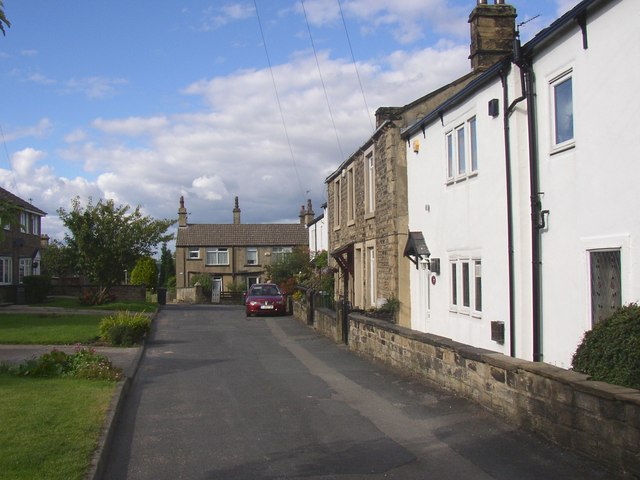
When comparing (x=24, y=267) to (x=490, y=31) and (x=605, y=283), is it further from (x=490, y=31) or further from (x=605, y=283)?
(x=605, y=283)

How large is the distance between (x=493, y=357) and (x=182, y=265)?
189 feet

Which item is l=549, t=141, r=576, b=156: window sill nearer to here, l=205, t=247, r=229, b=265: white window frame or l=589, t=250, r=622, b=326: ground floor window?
l=589, t=250, r=622, b=326: ground floor window

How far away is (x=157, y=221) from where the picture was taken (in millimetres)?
35250

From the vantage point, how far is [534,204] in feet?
34.5

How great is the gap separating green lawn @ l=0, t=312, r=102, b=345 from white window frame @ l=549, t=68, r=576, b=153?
13426mm

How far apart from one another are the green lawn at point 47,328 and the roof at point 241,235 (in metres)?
36.7

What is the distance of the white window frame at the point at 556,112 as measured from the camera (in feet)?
31.4

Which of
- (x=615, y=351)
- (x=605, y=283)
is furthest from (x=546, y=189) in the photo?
(x=615, y=351)

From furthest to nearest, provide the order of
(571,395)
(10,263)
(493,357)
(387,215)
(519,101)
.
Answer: (10,263) < (387,215) < (519,101) < (493,357) < (571,395)

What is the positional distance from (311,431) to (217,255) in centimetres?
5708

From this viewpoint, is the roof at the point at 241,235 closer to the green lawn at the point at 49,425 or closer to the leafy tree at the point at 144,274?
the leafy tree at the point at 144,274

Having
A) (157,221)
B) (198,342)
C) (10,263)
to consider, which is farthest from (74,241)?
(198,342)

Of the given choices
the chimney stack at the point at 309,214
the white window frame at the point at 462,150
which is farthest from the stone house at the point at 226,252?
the white window frame at the point at 462,150

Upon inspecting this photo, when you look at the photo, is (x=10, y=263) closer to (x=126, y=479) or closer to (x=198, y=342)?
(x=198, y=342)
